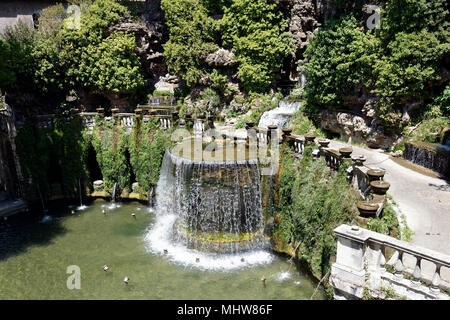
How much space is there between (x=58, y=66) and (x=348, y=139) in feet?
64.1

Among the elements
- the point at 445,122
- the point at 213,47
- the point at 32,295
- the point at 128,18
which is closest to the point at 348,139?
the point at 445,122

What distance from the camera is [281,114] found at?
2066cm

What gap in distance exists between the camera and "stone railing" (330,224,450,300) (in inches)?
251

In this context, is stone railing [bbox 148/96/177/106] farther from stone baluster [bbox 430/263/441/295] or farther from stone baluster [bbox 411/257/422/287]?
stone baluster [bbox 430/263/441/295]

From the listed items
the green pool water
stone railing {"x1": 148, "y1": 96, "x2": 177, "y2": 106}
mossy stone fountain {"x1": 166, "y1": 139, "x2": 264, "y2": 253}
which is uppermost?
stone railing {"x1": 148, "y1": 96, "x2": 177, "y2": 106}

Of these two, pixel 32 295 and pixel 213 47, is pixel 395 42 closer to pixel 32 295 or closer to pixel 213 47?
pixel 213 47

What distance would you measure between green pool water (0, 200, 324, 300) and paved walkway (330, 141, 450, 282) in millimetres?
3617

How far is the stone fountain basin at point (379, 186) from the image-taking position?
855 centimetres

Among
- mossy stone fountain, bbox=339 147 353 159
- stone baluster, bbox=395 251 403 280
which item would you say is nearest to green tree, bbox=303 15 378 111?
mossy stone fountain, bbox=339 147 353 159

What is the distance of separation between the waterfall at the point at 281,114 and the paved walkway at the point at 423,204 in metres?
7.23

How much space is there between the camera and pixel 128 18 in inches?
1035

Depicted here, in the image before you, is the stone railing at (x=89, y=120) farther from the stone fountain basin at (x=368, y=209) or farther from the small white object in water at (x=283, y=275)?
the stone fountain basin at (x=368, y=209)

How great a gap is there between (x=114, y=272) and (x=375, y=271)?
8.83 meters

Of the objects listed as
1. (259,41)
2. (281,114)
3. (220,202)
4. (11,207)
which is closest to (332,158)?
(220,202)
